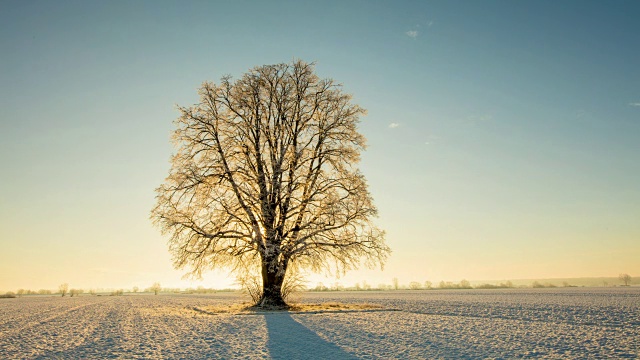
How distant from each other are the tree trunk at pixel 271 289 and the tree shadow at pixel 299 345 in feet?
31.1

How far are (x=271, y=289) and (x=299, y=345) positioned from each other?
14.2 m

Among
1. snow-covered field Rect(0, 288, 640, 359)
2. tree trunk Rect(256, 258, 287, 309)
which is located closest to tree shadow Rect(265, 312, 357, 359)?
snow-covered field Rect(0, 288, 640, 359)

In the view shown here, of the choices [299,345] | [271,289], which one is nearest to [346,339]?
[299,345]

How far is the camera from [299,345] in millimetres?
11188

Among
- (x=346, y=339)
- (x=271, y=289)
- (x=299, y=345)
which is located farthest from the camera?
(x=271, y=289)

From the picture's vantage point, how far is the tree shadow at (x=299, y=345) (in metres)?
9.62

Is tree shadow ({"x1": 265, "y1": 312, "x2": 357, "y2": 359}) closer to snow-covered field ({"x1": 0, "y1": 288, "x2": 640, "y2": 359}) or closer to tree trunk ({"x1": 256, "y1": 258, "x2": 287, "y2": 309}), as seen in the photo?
snow-covered field ({"x1": 0, "y1": 288, "x2": 640, "y2": 359})

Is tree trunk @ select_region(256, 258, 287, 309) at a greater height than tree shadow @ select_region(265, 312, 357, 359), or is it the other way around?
tree trunk @ select_region(256, 258, 287, 309)

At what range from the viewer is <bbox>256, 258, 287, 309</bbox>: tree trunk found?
970 inches

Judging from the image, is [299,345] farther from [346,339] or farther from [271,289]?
[271,289]

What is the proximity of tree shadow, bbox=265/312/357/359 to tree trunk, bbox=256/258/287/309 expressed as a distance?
9.48 metres

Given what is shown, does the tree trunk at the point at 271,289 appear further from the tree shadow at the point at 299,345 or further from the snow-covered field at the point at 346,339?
the tree shadow at the point at 299,345

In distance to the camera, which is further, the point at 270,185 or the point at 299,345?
the point at 270,185

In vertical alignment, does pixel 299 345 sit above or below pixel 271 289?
below
